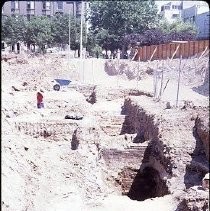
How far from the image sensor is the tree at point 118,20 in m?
43.5

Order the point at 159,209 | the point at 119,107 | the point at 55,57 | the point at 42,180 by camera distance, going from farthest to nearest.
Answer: the point at 55,57 < the point at 119,107 < the point at 42,180 < the point at 159,209

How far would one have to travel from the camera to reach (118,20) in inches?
1738

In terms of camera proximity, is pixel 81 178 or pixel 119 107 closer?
pixel 81 178

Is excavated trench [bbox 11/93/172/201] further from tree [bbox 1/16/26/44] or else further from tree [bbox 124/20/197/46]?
tree [bbox 1/16/26/44]

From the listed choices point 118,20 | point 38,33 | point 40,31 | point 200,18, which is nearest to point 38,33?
point 38,33

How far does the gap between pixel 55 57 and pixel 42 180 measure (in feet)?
81.2

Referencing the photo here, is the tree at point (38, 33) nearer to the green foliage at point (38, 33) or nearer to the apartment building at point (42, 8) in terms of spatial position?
the green foliage at point (38, 33)

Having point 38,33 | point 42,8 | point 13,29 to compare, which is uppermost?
point 42,8

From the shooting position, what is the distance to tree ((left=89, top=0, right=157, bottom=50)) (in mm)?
43531

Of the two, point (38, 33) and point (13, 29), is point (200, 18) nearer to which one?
point (38, 33)

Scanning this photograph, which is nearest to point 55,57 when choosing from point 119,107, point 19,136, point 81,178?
point 119,107

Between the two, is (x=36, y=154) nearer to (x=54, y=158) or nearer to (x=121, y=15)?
(x=54, y=158)

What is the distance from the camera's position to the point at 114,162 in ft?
44.5

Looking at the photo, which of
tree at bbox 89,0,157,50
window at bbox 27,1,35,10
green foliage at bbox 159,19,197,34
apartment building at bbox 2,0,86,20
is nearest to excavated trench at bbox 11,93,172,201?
tree at bbox 89,0,157,50
